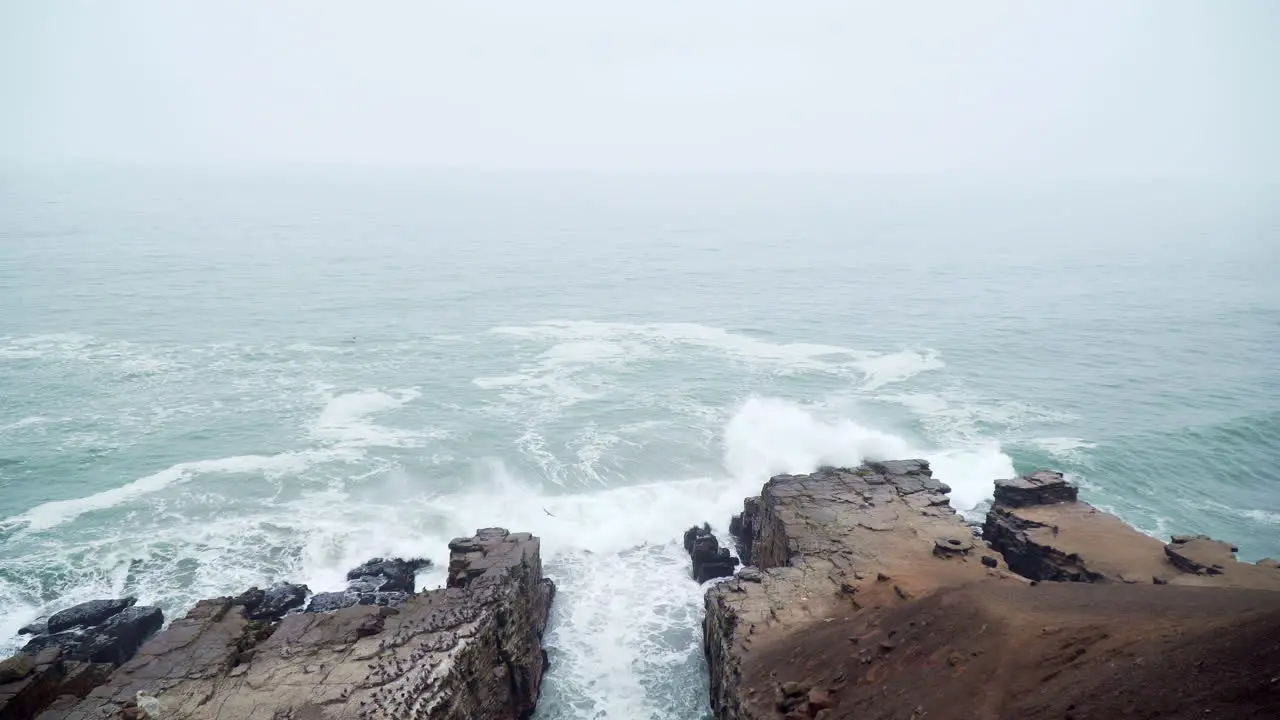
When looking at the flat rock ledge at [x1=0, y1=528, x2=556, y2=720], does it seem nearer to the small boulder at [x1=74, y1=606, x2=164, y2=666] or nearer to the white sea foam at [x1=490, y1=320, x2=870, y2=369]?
the small boulder at [x1=74, y1=606, x2=164, y2=666]

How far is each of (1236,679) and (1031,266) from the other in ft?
329

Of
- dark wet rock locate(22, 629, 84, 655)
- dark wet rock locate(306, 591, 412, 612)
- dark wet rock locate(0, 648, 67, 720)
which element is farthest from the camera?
dark wet rock locate(306, 591, 412, 612)

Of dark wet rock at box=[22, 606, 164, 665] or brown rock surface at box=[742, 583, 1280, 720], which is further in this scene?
dark wet rock at box=[22, 606, 164, 665]

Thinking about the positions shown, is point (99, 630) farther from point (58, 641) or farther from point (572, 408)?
point (572, 408)

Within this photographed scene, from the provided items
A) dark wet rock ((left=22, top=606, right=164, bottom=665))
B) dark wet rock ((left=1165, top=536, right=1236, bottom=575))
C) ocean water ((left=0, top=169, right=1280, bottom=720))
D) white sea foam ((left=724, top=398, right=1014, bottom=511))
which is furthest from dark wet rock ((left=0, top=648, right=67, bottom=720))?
dark wet rock ((left=1165, top=536, right=1236, bottom=575))

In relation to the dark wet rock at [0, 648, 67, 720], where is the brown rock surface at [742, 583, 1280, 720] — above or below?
above

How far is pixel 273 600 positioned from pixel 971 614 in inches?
940

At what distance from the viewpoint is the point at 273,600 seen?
2939 cm

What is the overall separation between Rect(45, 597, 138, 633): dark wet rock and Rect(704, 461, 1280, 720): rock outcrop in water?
2124 cm

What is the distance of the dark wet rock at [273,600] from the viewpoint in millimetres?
28161

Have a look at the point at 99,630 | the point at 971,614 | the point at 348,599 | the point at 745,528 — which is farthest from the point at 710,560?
the point at 99,630

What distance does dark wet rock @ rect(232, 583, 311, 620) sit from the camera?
2816 centimetres

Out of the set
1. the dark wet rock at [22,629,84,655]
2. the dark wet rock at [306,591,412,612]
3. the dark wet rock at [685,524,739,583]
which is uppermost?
the dark wet rock at [685,524,739,583]

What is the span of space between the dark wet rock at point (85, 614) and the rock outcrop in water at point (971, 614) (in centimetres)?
2124
